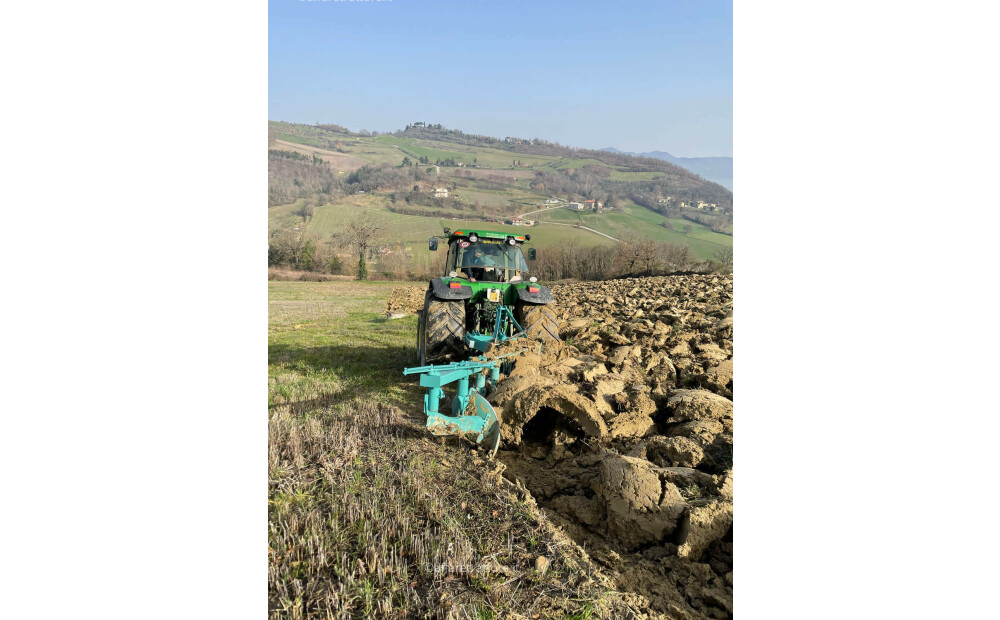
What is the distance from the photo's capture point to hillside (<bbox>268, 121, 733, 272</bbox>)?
12.7 ft

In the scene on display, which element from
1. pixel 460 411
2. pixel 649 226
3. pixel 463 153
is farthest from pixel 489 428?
pixel 463 153

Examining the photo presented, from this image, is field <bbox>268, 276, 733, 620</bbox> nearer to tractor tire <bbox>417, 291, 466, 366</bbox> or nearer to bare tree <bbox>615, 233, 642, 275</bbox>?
tractor tire <bbox>417, 291, 466, 366</bbox>

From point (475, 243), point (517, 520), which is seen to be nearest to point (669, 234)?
point (475, 243)

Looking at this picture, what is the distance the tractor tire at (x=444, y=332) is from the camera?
18.7 ft

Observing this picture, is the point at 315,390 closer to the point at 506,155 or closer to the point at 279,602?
the point at 279,602

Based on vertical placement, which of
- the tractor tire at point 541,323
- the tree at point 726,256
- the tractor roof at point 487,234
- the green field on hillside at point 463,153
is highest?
the green field on hillside at point 463,153

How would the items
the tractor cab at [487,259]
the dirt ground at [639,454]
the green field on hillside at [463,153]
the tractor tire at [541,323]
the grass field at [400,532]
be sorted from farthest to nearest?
1. the green field on hillside at [463,153]
2. the tractor cab at [487,259]
3. the tractor tire at [541,323]
4. the dirt ground at [639,454]
5. the grass field at [400,532]

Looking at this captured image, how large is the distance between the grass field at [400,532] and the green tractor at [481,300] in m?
1.44

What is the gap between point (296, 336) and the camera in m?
10.4

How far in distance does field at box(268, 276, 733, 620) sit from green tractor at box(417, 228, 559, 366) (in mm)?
676

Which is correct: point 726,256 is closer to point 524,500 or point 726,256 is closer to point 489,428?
point 524,500

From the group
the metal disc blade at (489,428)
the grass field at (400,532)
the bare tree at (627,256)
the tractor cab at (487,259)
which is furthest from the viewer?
the bare tree at (627,256)

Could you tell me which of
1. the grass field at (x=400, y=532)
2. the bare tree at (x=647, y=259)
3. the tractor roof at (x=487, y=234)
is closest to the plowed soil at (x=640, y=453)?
the grass field at (x=400, y=532)

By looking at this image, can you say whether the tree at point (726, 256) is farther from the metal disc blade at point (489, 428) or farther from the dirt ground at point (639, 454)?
the metal disc blade at point (489, 428)
